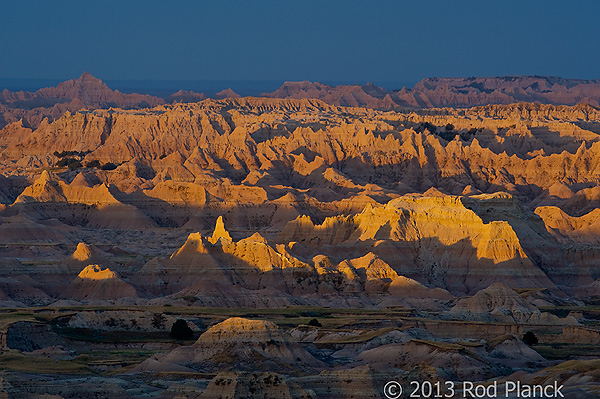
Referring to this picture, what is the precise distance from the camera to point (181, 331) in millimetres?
82000

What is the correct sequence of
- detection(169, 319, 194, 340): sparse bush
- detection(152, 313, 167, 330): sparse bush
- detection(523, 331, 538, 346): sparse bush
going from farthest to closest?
detection(152, 313, 167, 330): sparse bush, detection(523, 331, 538, 346): sparse bush, detection(169, 319, 194, 340): sparse bush

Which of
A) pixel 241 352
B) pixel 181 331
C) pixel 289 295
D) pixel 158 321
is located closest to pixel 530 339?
pixel 181 331

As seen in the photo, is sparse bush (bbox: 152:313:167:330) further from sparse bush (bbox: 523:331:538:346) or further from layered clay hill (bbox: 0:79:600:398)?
sparse bush (bbox: 523:331:538:346)

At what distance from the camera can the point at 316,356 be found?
72.4 m

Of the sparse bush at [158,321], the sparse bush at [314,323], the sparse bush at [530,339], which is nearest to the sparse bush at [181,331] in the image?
the sparse bush at [158,321]

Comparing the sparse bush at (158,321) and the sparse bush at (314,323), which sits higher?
the sparse bush at (314,323)

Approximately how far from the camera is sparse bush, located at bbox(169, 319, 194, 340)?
81.8 metres

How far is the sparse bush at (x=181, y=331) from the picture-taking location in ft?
268

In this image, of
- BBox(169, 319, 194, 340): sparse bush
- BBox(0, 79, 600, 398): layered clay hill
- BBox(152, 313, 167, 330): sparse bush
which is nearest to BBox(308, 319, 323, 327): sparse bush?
BBox(0, 79, 600, 398): layered clay hill

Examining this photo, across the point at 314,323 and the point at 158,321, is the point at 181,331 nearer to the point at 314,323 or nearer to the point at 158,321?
the point at 158,321

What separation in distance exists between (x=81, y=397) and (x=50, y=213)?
121278 millimetres

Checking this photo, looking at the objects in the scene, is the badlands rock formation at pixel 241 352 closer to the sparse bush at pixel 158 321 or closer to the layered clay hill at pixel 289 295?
the layered clay hill at pixel 289 295

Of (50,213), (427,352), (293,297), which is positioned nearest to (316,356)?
(427,352)

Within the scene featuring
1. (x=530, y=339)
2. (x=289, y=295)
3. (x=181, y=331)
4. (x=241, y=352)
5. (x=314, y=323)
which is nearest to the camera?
(x=241, y=352)
